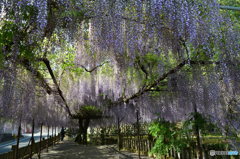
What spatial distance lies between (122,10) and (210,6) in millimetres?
1731

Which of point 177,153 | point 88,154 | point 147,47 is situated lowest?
point 88,154

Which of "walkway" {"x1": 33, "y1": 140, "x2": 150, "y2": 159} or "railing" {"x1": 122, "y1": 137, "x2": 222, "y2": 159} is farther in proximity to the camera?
"walkway" {"x1": 33, "y1": 140, "x2": 150, "y2": 159}

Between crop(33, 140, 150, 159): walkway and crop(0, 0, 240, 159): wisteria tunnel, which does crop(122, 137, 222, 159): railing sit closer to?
crop(0, 0, 240, 159): wisteria tunnel

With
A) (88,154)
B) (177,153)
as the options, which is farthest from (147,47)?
(88,154)

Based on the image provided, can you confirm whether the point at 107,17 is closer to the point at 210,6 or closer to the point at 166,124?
the point at 210,6

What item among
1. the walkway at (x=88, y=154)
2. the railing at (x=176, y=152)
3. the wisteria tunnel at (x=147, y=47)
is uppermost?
the wisteria tunnel at (x=147, y=47)

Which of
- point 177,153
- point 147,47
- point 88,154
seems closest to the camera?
point 147,47

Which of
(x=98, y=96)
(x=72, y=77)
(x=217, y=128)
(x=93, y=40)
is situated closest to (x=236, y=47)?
(x=93, y=40)

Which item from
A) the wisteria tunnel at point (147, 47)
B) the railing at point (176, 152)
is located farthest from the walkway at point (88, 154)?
the wisteria tunnel at point (147, 47)

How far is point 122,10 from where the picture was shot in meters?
3.35

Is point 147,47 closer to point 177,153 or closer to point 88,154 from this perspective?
point 177,153

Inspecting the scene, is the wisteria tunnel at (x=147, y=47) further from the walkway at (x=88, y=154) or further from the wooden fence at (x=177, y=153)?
the walkway at (x=88, y=154)

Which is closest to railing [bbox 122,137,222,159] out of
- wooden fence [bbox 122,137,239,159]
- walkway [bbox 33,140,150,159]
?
wooden fence [bbox 122,137,239,159]

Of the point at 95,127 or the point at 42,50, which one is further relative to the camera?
the point at 95,127
